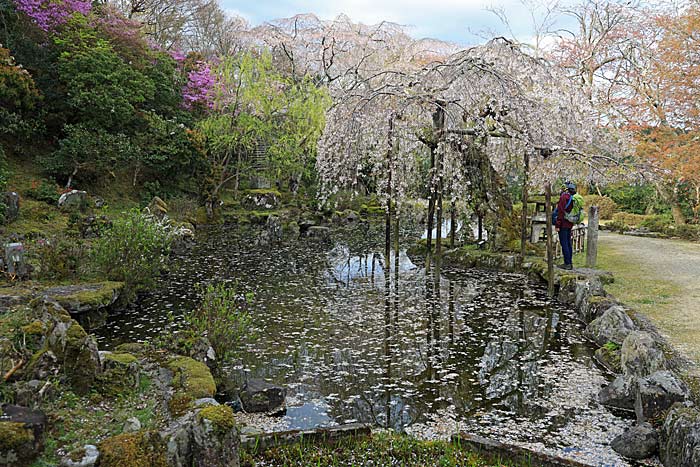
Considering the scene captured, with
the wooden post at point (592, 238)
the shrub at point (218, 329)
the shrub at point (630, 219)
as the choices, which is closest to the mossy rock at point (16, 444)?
the shrub at point (218, 329)

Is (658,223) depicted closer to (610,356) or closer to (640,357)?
Result: (610,356)

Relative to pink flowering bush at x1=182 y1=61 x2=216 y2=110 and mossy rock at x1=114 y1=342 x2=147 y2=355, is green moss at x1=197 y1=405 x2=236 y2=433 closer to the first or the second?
mossy rock at x1=114 y1=342 x2=147 y2=355

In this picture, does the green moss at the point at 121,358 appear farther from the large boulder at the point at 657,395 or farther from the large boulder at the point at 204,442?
the large boulder at the point at 657,395

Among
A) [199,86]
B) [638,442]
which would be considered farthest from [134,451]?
[199,86]

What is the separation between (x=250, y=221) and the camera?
66.5 feet

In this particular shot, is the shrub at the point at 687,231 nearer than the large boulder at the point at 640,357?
No

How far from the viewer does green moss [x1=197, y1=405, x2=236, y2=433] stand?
3.10 metres

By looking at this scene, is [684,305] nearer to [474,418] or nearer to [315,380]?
[474,418]

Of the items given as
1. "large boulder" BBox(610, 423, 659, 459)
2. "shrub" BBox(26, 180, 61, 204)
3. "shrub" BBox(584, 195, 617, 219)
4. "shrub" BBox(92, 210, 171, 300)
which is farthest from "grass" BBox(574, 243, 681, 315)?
"shrub" BBox(26, 180, 61, 204)

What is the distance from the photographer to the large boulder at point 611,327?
243 inches

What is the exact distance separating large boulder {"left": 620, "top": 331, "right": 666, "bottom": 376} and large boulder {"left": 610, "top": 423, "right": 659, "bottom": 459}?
1039 millimetres

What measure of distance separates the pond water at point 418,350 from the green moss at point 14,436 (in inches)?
87.6

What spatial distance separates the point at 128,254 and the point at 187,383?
4558mm

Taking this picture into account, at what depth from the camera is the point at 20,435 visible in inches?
109
